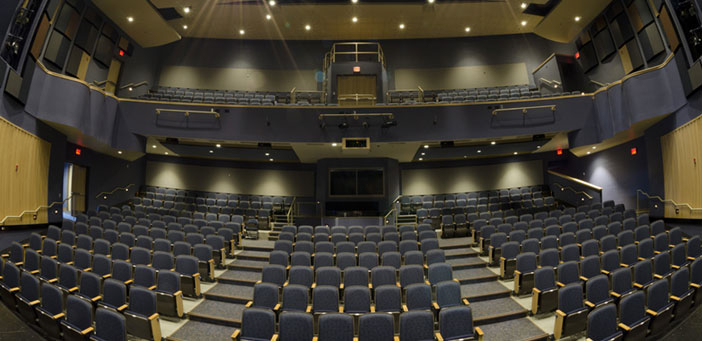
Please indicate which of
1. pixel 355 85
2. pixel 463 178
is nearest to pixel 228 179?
pixel 355 85

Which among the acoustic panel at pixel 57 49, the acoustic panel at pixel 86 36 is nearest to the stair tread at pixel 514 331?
the acoustic panel at pixel 57 49

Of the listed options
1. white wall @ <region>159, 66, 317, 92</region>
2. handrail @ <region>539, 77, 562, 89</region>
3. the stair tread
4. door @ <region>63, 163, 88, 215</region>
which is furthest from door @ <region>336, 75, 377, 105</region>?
the stair tread

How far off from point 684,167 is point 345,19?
379 inches

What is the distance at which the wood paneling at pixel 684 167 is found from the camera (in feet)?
20.1

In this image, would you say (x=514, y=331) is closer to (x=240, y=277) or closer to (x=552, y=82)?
(x=240, y=277)

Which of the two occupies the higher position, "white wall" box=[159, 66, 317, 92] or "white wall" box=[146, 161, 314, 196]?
"white wall" box=[159, 66, 317, 92]

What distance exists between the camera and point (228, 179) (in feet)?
37.9

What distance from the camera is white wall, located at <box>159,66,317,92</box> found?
12859 millimetres

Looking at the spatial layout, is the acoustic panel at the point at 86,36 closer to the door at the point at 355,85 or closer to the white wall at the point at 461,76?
the door at the point at 355,85

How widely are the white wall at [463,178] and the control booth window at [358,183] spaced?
182 cm

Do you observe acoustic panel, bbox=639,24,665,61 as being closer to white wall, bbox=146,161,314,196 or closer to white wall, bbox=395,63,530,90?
white wall, bbox=395,63,530,90

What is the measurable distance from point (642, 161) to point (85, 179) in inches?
561

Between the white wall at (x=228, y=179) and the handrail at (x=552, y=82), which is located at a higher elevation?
the handrail at (x=552, y=82)

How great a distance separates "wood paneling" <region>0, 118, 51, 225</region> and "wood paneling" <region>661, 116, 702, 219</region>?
12236 millimetres
